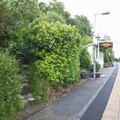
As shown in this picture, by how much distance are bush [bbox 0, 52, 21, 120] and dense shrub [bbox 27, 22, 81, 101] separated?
3404mm

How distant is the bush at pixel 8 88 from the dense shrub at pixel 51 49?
11.2ft

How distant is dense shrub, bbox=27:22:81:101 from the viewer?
11914 mm

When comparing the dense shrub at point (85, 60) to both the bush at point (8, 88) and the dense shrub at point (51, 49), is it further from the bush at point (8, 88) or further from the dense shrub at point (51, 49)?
the bush at point (8, 88)

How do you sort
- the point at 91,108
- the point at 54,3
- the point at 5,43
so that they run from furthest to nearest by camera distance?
1. the point at 54,3
2. the point at 5,43
3. the point at 91,108

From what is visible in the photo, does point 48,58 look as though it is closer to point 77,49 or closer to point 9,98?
point 77,49

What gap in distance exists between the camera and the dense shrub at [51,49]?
39.1 ft

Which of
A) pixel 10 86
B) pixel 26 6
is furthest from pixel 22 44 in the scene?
pixel 10 86

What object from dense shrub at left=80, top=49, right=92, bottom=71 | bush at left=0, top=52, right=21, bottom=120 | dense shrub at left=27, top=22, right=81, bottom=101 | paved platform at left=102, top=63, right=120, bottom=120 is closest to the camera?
bush at left=0, top=52, right=21, bottom=120

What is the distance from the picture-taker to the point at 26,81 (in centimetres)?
1049

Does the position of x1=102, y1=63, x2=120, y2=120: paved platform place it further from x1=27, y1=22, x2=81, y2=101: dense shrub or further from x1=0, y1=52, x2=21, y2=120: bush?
x1=0, y1=52, x2=21, y2=120: bush

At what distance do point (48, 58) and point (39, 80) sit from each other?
1846 mm

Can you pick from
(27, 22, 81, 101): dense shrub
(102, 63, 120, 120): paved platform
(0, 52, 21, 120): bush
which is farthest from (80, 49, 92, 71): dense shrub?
(0, 52, 21, 120): bush

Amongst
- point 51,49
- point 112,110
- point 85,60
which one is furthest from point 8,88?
point 85,60

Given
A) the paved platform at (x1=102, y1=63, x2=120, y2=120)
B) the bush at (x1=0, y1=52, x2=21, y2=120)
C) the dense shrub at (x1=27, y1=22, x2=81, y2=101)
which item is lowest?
the paved platform at (x1=102, y1=63, x2=120, y2=120)
